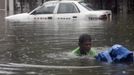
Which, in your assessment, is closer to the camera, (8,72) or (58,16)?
(8,72)

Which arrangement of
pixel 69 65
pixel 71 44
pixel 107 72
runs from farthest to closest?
1. pixel 71 44
2. pixel 69 65
3. pixel 107 72

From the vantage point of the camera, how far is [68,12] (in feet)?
82.2

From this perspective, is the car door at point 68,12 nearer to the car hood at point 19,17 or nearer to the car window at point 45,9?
the car window at point 45,9

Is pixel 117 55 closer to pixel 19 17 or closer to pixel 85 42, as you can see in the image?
pixel 85 42

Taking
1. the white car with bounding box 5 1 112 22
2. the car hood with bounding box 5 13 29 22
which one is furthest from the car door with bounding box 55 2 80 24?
the car hood with bounding box 5 13 29 22

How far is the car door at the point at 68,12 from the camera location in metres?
24.9

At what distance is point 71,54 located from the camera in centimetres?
1044

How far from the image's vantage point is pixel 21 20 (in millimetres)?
25531

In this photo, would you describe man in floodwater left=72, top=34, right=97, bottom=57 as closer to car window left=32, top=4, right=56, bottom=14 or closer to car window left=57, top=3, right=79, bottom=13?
car window left=57, top=3, right=79, bottom=13

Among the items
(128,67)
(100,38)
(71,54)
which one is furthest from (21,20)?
(128,67)

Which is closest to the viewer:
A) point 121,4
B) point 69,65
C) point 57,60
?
point 69,65

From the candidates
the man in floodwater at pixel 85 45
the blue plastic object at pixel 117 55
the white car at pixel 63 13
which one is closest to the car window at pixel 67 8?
the white car at pixel 63 13

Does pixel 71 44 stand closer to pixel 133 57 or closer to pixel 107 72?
pixel 133 57

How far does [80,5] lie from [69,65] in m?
15.9
